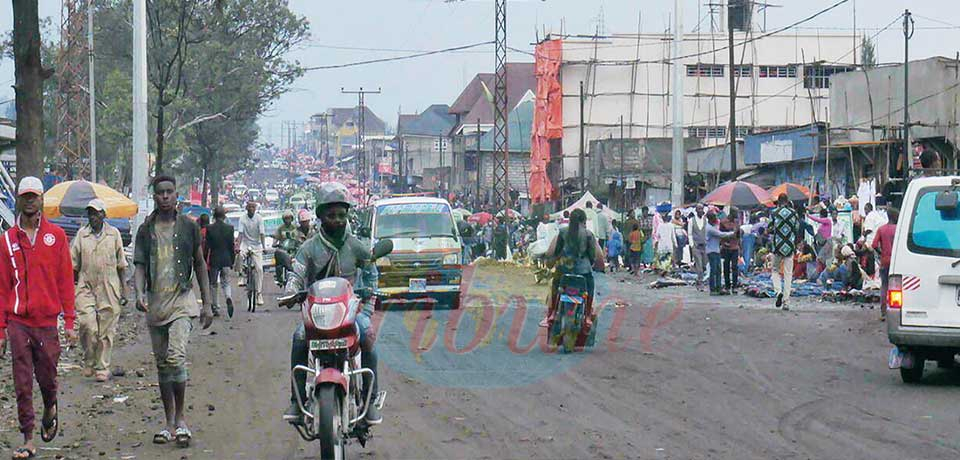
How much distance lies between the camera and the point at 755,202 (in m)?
31.8

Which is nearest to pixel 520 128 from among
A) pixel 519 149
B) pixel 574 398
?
pixel 519 149

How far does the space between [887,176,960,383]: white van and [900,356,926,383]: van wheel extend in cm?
8

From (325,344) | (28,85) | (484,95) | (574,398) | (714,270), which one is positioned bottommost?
(574,398)

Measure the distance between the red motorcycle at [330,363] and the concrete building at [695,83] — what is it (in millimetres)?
66123

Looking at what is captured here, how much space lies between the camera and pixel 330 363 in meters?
7.81

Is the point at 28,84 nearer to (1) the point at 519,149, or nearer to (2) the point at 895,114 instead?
(2) the point at 895,114

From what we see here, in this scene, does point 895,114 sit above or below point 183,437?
above

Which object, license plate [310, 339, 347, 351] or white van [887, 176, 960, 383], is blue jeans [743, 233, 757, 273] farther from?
license plate [310, 339, 347, 351]

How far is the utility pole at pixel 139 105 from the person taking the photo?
24656 millimetres

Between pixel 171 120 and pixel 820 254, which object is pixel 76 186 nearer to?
pixel 820 254

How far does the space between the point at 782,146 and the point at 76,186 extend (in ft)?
86.7

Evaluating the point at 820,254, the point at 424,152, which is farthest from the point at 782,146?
the point at 424,152

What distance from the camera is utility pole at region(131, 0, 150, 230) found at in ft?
80.9

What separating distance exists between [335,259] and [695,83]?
69.9 metres
